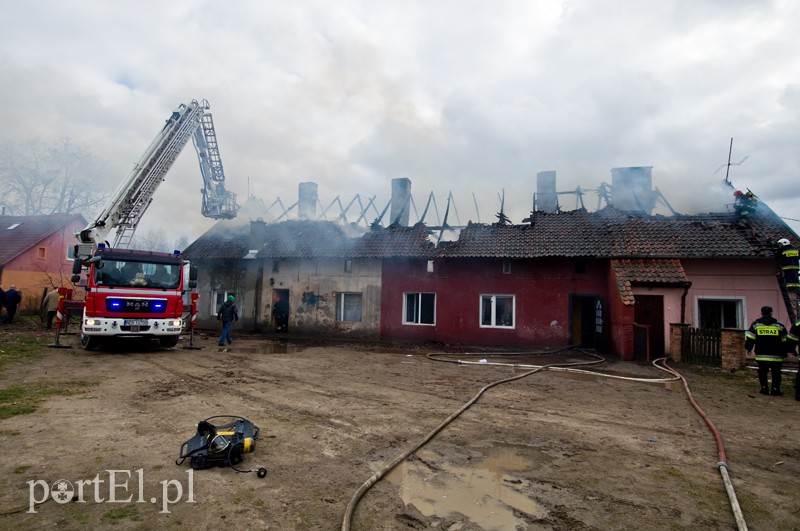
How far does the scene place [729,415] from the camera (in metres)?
6.59

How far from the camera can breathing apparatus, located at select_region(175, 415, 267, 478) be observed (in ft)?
13.1

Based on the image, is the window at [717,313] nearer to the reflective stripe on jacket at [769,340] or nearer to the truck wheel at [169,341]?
the reflective stripe on jacket at [769,340]

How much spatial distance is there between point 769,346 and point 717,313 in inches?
272

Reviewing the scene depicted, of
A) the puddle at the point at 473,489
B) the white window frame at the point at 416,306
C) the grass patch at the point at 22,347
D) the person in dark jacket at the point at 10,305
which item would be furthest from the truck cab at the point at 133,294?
the puddle at the point at 473,489

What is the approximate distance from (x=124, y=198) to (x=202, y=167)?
542cm

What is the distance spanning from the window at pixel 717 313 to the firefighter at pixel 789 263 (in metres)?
1.51

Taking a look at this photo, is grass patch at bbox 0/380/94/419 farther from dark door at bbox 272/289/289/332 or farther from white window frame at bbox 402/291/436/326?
dark door at bbox 272/289/289/332

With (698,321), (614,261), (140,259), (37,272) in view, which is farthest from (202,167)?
(698,321)

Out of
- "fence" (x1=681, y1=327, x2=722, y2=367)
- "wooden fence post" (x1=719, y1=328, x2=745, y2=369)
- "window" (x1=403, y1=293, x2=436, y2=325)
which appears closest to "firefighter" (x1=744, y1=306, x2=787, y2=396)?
"wooden fence post" (x1=719, y1=328, x2=745, y2=369)

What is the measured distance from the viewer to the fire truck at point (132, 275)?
1047cm

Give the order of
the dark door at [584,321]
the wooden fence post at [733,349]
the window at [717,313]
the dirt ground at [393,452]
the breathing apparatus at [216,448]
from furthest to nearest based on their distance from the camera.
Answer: the dark door at [584,321] → the window at [717,313] → the wooden fence post at [733,349] → the breathing apparatus at [216,448] → the dirt ground at [393,452]

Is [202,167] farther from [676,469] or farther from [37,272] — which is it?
→ [676,469]

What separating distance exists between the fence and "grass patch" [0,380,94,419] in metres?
14.6

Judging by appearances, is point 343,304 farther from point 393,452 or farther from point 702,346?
point 393,452
